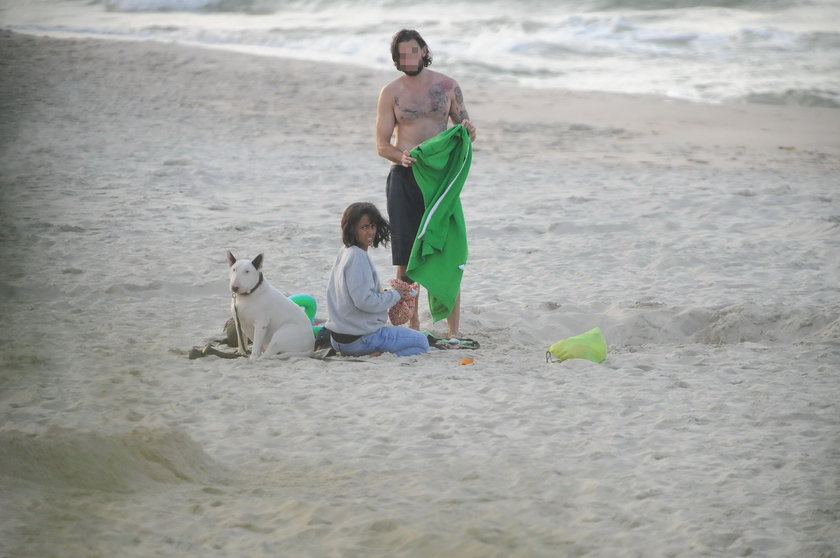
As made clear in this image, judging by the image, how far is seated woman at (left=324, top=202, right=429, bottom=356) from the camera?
5.07m

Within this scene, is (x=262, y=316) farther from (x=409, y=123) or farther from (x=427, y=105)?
(x=427, y=105)

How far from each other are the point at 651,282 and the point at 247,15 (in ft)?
75.8

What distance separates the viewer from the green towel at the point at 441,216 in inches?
215

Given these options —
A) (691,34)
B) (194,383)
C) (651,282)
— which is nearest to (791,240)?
(651,282)

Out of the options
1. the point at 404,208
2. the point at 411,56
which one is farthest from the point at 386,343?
the point at 411,56

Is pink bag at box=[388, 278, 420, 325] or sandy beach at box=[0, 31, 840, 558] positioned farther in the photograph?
pink bag at box=[388, 278, 420, 325]

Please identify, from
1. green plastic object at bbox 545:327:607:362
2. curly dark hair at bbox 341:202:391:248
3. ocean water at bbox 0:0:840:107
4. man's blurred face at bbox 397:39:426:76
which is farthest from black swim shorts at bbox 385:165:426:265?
ocean water at bbox 0:0:840:107

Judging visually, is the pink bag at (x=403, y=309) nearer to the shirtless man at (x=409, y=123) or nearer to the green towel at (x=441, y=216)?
the green towel at (x=441, y=216)

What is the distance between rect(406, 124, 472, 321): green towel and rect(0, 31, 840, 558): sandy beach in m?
0.43

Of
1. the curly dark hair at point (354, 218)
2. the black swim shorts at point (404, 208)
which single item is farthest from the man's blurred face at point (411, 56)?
the curly dark hair at point (354, 218)

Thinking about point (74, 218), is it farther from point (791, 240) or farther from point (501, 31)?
point (501, 31)

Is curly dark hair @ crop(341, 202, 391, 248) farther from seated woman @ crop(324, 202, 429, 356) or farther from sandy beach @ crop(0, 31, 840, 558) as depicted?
sandy beach @ crop(0, 31, 840, 558)

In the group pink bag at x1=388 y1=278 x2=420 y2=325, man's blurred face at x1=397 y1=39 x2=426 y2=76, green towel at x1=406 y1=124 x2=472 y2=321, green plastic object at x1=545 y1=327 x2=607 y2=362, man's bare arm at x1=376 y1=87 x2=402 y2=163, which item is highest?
man's blurred face at x1=397 y1=39 x2=426 y2=76

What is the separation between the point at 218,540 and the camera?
3.34m
